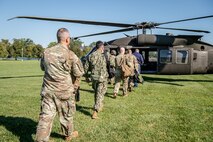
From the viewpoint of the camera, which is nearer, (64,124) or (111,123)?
(64,124)

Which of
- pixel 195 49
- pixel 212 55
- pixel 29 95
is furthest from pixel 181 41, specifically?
pixel 29 95

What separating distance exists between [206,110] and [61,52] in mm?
4947

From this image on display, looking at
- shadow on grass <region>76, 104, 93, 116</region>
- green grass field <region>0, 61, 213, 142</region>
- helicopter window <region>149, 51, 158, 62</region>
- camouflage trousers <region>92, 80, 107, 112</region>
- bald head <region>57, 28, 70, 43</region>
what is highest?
bald head <region>57, 28, 70, 43</region>

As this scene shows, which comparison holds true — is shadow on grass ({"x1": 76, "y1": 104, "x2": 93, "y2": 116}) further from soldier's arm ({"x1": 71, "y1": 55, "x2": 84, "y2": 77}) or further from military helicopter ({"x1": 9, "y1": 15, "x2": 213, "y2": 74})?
military helicopter ({"x1": 9, "y1": 15, "x2": 213, "y2": 74})

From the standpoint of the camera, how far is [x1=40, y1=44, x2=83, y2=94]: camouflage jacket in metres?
4.55

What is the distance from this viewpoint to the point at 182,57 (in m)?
13.7

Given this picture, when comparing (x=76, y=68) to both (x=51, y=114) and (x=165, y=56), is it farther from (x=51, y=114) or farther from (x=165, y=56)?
(x=165, y=56)

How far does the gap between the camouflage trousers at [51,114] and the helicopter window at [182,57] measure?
32.9ft

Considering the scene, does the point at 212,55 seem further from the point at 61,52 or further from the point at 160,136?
the point at 61,52

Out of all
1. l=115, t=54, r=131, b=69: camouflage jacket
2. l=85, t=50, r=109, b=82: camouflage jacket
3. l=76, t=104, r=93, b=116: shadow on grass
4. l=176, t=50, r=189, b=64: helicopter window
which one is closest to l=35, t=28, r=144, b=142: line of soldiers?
l=85, t=50, r=109, b=82: camouflage jacket

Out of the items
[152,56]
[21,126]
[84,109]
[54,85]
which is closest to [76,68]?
[54,85]

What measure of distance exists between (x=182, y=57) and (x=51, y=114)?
10.6 meters

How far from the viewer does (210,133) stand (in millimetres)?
5465

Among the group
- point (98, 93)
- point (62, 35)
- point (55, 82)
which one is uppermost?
point (62, 35)
